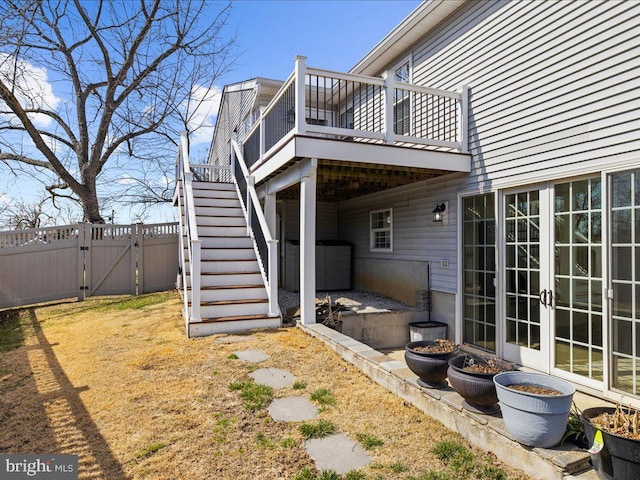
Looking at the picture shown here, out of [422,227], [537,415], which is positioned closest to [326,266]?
[422,227]

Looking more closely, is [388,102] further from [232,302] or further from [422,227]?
[232,302]

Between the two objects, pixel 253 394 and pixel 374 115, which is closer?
pixel 253 394

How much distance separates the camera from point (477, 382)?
2.71 metres

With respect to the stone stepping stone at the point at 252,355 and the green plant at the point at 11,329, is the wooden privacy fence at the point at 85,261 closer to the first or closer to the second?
the green plant at the point at 11,329

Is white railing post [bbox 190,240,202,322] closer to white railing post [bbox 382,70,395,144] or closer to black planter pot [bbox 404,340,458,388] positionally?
white railing post [bbox 382,70,395,144]

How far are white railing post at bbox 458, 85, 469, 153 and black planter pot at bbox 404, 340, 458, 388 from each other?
149 inches

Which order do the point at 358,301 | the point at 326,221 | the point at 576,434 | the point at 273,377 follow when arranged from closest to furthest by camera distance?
the point at 576,434 → the point at 273,377 → the point at 358,301 → the point at 326,221

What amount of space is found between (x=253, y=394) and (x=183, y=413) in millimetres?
635

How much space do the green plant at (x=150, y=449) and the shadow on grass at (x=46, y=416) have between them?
5.5 inches

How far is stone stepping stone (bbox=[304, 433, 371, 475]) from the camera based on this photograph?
97.0 inches

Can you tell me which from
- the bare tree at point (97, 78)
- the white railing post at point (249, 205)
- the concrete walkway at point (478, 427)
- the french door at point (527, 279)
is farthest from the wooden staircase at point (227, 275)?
the bare tree at point (97, 78)

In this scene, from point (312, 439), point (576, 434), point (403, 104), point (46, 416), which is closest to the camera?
point (576, 434)

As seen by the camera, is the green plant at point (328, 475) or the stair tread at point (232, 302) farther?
the stair tread at point (232, 302)

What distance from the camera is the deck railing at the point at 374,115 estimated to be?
5480 mm
